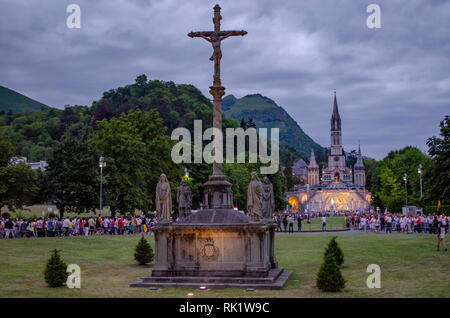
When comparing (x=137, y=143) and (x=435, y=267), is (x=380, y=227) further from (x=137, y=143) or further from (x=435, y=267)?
(x=435, y=267)

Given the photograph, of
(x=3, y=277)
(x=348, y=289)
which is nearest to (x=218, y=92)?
(x=348, y=289)

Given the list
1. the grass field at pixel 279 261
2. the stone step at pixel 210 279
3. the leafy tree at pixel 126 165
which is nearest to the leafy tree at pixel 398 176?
the leafy tree at pixel 126 165

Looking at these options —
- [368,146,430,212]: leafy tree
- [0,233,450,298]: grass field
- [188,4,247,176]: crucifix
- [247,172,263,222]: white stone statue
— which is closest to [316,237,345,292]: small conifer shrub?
[0,233,450,298]: grass field

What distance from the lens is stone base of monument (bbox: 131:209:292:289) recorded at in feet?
58.8

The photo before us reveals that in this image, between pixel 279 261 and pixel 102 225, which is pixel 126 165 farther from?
pixel 279 261

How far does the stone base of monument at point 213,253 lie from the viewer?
17922 millimetres

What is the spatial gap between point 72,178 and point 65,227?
8.52m

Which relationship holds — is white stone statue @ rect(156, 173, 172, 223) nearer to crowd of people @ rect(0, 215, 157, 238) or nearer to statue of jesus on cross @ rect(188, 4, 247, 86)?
statue of jesus on cross @ rect(188, 4, 247, 86)

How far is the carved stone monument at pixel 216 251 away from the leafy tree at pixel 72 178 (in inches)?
1197

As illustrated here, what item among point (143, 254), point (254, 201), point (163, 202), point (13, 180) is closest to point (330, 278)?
point (254, 201)

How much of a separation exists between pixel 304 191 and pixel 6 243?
15903 centimetres

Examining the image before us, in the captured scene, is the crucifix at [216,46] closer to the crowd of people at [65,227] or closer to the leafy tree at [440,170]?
the crowd of people at [65,227]

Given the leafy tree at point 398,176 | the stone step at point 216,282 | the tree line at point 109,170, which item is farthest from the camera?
the leafy tree at point 398,176

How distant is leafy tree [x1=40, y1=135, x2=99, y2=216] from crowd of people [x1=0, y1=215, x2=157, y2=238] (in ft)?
11.4
